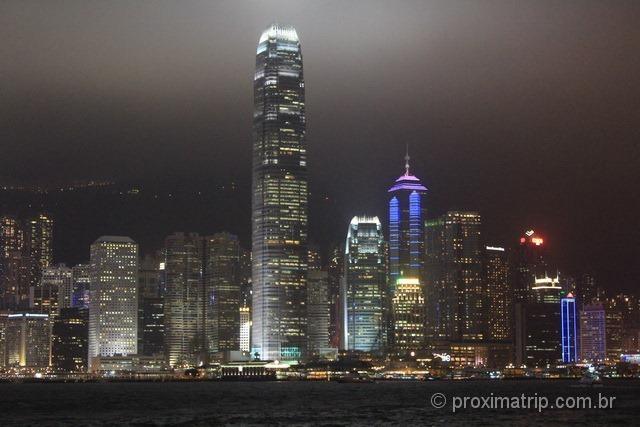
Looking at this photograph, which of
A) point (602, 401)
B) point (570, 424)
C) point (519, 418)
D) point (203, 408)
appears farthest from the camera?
point (602, 401)

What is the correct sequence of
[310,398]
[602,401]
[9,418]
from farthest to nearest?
[310,398] → [602,401] → [9,418]

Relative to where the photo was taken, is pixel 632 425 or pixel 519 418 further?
pixel 519 418

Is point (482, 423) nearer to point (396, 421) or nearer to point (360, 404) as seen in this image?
point (396, 421)

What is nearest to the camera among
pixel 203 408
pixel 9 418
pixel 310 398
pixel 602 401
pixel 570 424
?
pixel 570 424

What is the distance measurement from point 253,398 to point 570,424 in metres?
78.7

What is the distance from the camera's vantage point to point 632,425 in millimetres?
119750

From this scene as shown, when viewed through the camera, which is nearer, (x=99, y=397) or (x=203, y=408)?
(x=203, y=408)

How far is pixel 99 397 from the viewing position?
198875mm

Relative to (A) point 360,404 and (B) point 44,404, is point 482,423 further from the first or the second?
(B) point 44,404

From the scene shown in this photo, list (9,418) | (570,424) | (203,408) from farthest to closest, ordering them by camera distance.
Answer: (203,408), (9,418), (570,424)

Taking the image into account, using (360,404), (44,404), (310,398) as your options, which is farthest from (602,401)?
(44,404)

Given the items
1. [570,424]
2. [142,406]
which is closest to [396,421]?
[570,424]

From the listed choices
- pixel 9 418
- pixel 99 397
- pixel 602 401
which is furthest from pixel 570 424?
pixel 99 397

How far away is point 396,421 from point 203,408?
3750cm
